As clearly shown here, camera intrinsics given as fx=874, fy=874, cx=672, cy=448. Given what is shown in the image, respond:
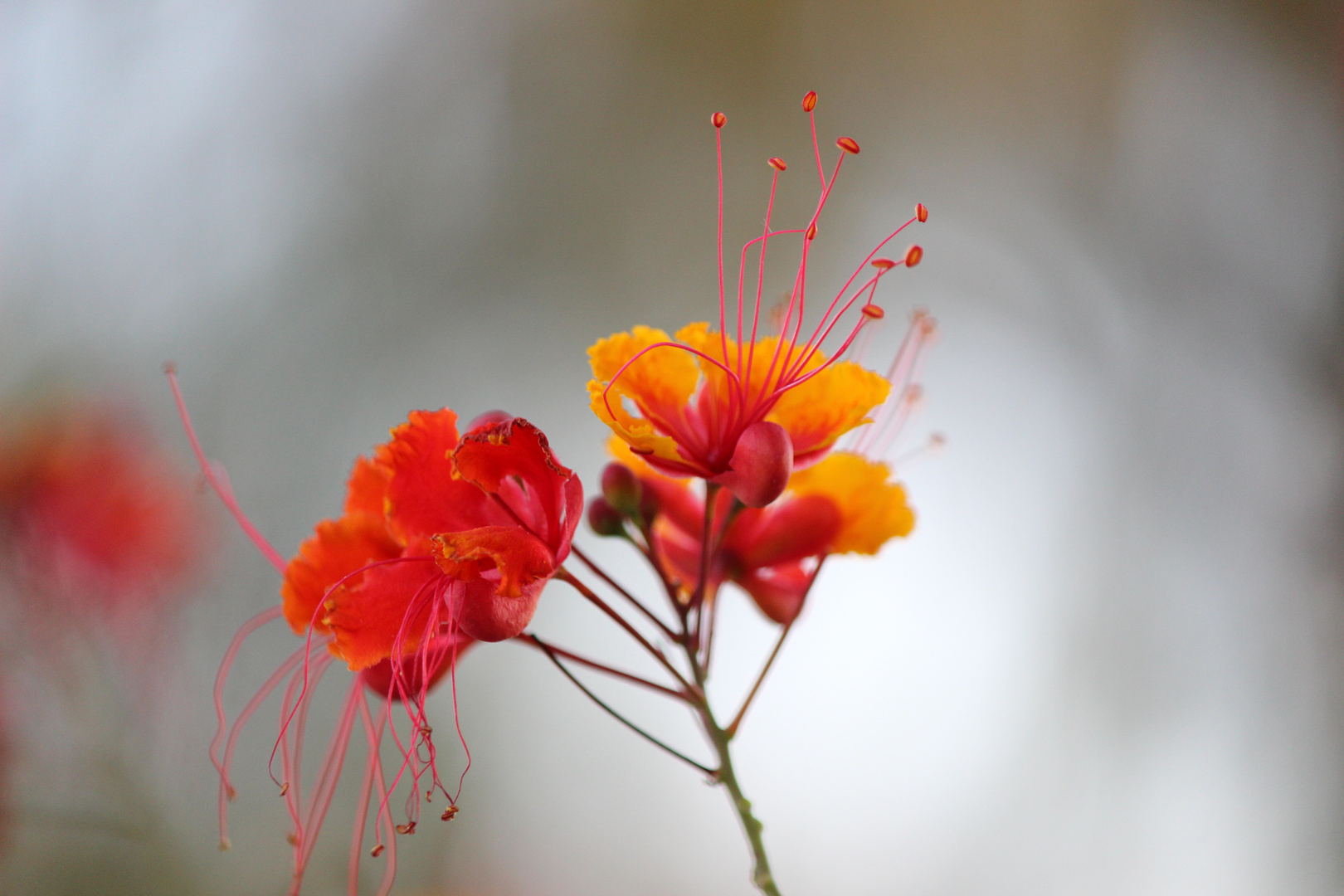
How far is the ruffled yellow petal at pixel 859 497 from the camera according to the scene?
15.7 inches

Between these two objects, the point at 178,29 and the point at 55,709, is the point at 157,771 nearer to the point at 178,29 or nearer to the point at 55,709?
the point at 55,709

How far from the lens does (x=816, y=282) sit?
48.8 inches

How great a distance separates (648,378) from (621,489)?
5cm

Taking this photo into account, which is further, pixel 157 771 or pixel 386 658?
pixel 157 771

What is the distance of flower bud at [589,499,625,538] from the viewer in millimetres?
384

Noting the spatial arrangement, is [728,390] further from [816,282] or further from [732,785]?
[816,282]

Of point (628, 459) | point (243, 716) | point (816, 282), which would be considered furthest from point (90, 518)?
point (816, 282)

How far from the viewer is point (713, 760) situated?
1212 mm

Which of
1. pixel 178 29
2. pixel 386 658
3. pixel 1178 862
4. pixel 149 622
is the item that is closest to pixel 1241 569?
pixel 1178 862

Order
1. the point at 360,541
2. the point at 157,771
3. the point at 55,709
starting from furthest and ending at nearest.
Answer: the point at 157,771 < the point at 55,709 < the point at 360,541

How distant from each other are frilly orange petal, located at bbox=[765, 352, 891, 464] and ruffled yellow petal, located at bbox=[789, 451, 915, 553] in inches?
1.7

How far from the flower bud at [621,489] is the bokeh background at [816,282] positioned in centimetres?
78

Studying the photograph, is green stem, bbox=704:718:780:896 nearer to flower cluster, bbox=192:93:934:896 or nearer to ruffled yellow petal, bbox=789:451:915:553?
flower cluster, bbox=192:93:934:896

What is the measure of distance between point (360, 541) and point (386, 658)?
1.9 inches
